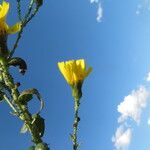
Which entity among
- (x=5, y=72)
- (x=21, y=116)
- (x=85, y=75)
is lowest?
(x=21, y=116)

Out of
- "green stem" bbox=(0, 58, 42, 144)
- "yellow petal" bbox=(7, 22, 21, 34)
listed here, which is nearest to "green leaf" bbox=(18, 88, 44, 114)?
"green stem" bbox=(0, 58, 42, 144)

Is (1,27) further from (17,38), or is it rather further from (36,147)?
(36,147)

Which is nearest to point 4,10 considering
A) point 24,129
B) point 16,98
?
point 16,98

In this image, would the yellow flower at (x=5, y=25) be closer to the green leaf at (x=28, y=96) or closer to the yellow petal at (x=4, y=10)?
the yellow petal at (x=4, y=10)

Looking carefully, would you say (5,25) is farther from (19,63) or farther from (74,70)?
(74,70)

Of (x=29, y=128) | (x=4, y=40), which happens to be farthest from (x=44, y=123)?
(x=4, y=40)

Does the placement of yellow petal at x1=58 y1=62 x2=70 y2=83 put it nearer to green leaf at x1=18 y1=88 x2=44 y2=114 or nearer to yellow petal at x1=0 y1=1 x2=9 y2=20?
green leaf at x1=18 y1=88 x2=44 y2=114
